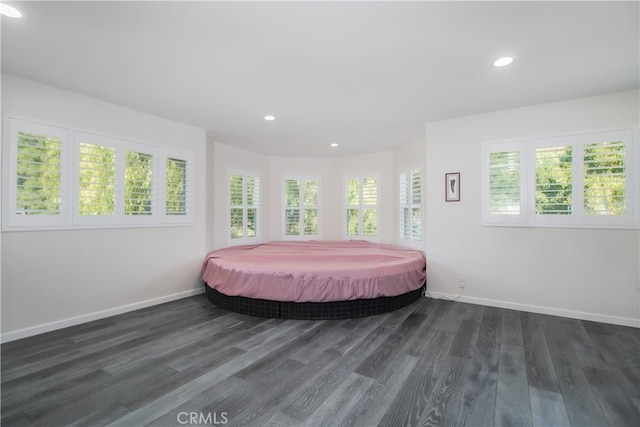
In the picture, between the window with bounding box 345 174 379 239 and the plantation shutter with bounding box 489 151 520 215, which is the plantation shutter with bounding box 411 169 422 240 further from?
the plantation shutter with bounding box 489 151 520 215

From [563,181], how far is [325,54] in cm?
303

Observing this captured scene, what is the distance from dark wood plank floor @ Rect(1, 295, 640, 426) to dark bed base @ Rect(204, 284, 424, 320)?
0.14 meters

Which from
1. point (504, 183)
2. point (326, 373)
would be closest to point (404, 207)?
point (504, 183)

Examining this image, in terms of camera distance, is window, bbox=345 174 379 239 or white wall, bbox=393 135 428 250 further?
window, bbox=345 174 379 239

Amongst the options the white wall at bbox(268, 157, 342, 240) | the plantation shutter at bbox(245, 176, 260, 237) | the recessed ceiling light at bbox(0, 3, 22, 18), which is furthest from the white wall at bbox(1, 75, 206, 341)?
the white wall at bbox(268, 157, 342, 240)

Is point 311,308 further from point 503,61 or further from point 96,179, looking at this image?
point 503,61

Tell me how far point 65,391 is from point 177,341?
0.83 meters

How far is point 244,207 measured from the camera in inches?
211

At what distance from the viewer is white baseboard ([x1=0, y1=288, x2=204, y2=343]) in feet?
8.33

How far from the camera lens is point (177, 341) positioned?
8.45ft

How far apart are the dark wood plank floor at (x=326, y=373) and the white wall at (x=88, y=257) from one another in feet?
0.87

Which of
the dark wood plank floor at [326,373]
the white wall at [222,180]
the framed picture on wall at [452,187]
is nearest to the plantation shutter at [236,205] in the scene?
the white wall at [222,180]

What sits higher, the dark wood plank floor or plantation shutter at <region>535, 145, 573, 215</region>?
plantation shutter at <region>535, 145, 573, 215</region>

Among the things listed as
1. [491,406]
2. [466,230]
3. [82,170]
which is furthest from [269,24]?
[466,230]
